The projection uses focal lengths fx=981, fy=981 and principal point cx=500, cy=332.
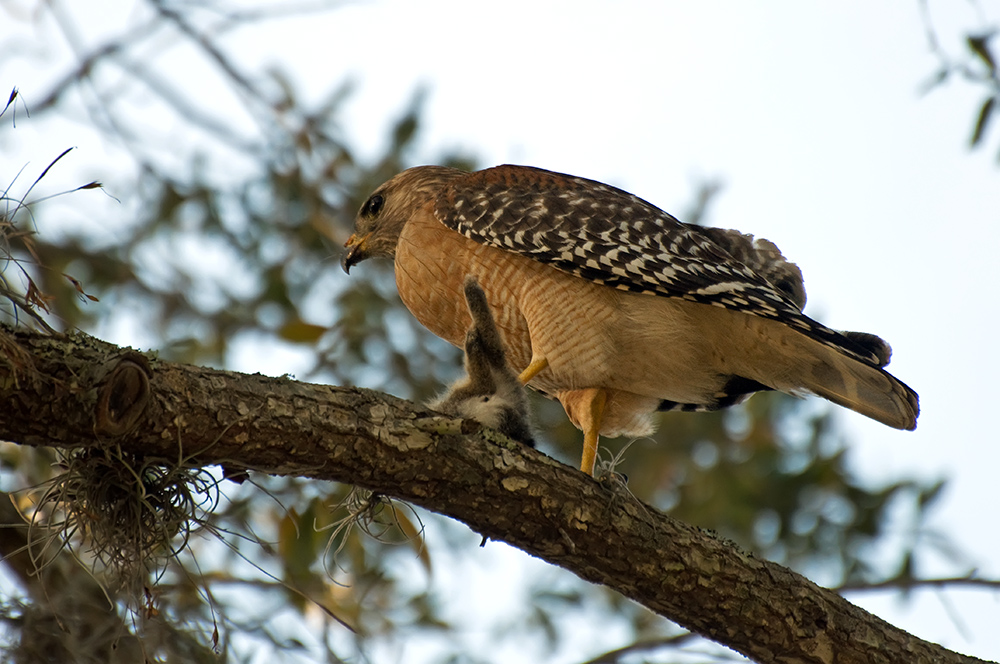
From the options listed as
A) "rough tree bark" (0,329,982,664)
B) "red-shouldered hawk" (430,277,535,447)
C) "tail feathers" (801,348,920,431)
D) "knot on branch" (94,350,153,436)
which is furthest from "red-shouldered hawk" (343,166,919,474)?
"knot on branch" (94,350,153,436)

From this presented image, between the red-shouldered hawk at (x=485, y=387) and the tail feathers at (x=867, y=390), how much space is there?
131cm

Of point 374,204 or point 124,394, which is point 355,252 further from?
point 124,394

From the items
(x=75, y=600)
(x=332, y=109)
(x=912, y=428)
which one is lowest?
(x=75, y=600)

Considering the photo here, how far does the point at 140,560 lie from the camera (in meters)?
2.77

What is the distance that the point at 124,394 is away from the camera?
7.63 ft

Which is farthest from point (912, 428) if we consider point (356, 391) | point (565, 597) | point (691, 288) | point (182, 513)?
point (565, 597)

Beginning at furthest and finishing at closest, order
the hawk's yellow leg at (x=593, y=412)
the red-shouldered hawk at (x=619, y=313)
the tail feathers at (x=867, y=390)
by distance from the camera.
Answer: the hawk's yellow leg at (x=593, y=412), the red-shouldered hawk at (x=619, y=313), the tail feathers at (x=867, y=390)

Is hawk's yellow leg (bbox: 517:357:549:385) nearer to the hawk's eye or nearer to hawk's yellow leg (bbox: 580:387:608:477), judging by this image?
hawk's yellow leg (bbox: 580:387:608:477)

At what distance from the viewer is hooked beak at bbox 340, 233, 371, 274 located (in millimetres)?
5246

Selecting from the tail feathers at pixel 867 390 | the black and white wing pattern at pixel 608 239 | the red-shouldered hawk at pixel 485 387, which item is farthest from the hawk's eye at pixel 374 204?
the tail feathers at pixel 867 390

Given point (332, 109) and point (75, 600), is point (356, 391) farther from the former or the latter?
point (332, 109)

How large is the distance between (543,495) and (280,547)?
267cm

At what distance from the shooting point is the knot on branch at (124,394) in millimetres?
2305

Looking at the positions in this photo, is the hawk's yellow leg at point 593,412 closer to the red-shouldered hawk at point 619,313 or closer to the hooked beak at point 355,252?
the red-shouldered hawk at point 619,313
